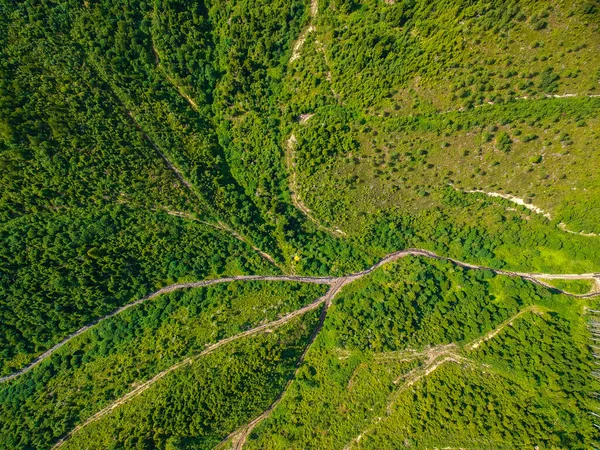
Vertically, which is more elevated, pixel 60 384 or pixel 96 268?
pixel 96 268

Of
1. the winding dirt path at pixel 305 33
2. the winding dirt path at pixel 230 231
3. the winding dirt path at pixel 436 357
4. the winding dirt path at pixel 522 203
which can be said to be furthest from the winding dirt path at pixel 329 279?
the winding dirt path at pixel 305 33

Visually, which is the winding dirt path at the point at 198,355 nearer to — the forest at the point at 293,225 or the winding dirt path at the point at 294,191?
the forest at the point at 293,225

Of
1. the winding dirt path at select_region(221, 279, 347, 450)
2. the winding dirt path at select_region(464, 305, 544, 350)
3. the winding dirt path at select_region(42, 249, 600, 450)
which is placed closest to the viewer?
the winding dirt path at select_region(42, 249, 600, 450)

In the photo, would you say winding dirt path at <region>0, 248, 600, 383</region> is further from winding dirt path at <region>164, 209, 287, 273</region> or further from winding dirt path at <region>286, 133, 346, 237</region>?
winding dirt path at <region>286, 133, 346, 237</region>

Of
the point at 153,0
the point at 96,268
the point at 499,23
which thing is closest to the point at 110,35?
the point at 153,0

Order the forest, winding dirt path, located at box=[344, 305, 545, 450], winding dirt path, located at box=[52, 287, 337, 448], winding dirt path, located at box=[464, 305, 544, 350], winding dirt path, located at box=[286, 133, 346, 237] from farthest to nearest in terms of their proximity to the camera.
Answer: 1. winding dirt path, located at box=[286, 133, 346, 237]
2. winding dirt path, located at box=[464, 305, 544, 350]
3. winding dirt path, located at box=[344, 305, 545, 450]
4. winding dirt path, located at box=[52, 287, 337, 448]
5. the forest

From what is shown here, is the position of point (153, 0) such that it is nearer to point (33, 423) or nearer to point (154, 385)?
point (154, 385)

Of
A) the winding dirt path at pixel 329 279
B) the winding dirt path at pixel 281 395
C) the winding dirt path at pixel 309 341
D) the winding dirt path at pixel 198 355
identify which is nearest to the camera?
the winding dirt path at pixel 198 355

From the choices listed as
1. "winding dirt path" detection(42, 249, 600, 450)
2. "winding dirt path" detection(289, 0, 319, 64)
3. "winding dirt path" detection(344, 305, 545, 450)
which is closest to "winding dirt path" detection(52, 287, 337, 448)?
"winding dirt path" detection(42, 249, 600, 450)
